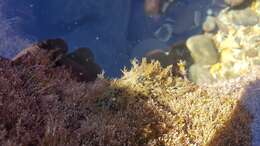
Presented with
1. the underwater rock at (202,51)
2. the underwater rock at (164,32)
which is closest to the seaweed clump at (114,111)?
the underwater rock at (202,51)

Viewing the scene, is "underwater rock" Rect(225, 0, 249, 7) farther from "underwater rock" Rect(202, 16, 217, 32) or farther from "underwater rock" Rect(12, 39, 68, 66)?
"underwater rock" Rect(12, 39, 68, 66)

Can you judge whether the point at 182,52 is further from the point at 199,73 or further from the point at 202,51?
the point at 199,73

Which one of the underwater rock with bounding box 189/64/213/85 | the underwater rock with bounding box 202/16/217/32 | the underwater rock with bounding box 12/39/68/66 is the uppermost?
the underwater rock with bounding box 202/16/217/32

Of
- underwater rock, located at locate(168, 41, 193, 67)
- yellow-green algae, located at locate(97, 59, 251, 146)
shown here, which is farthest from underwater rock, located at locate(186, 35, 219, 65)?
yellow-green algae, located at locate(97, 59, 251, 146)

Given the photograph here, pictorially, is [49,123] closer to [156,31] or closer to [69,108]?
[69,108]

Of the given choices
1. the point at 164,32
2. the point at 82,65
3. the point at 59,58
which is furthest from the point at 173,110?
the point at 164,32

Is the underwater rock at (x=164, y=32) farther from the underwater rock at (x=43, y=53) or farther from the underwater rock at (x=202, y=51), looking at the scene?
the underwater rock at (x=43, y=53)

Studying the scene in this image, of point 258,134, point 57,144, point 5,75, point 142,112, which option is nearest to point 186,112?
point 142,112
